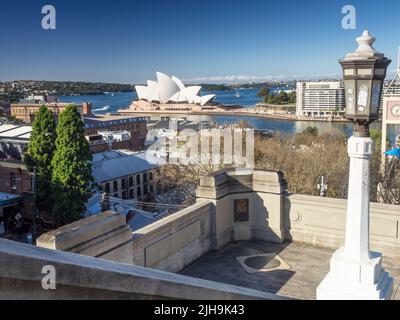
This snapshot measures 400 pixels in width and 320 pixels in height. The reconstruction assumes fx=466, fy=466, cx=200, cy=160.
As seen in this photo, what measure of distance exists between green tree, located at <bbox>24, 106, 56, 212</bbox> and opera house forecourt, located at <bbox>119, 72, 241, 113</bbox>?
395ft

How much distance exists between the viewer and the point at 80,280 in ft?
6.37

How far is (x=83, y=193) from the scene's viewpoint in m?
26.4

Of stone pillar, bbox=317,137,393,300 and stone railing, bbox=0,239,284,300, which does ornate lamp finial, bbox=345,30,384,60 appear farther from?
stone railing, bbox=0,239,284,300

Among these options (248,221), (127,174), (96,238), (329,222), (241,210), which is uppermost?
(96,238)

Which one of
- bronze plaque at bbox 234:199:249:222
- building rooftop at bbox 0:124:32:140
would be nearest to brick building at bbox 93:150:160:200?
building rooftop at bbox 0:124:32:140

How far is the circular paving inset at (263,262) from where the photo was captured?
809 centimetres

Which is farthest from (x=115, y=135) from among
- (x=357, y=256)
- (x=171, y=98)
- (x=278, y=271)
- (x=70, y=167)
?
(x=171, y=98)

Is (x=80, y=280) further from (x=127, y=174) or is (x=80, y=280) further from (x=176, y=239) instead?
(x=127, y=174)

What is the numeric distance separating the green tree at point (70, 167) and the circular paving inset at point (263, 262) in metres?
19.3

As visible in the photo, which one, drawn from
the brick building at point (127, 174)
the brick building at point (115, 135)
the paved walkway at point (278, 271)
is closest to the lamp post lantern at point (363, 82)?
the paved walkway at point (278, 271)

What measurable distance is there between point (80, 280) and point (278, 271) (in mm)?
6408

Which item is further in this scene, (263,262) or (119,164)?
(119,164)

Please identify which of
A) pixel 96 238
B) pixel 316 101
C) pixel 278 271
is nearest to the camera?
pixel 96 238

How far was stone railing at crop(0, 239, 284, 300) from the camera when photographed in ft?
5.75
